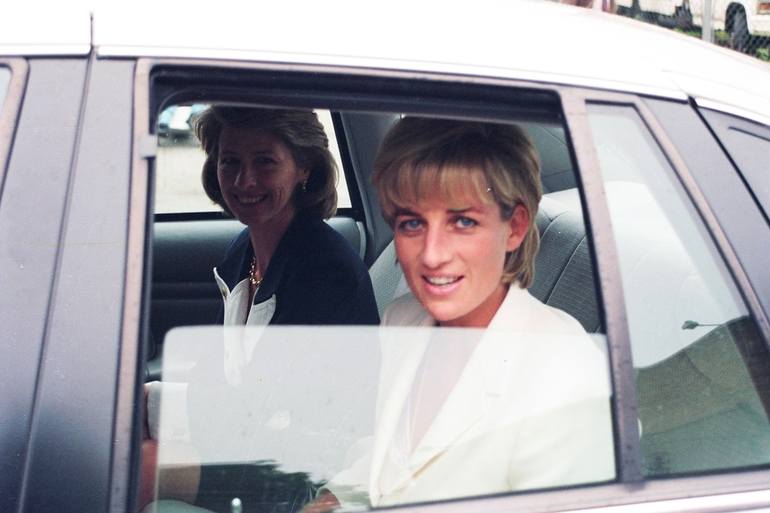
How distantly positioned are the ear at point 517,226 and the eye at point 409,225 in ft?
0.51

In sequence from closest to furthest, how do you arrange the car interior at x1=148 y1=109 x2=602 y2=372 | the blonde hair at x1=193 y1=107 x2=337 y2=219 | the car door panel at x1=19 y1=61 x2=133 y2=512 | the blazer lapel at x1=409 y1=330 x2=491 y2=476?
the car door panel at x1=19 y1=61 x2=133 y2=512 → the blazer lapel at x1=409 y1=330 x2=491 y2=476 → the car interior at x1=148 y1=109 x2=602 y2=372 → the blonde hair at x1=193 y1=107 x2=337 y2=219

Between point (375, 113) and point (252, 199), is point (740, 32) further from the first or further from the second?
point (375, 113)

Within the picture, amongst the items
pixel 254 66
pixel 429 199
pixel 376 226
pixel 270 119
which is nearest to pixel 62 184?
pixel 254 66

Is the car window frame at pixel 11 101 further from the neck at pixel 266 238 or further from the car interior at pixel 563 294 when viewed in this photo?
the neck at pixel 266 238

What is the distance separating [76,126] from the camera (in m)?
1.41

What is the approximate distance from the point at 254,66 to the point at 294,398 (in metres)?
0.55

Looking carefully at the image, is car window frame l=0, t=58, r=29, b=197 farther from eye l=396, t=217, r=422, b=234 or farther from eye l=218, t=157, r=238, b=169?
eye l=218, t=157, r=238, b=169

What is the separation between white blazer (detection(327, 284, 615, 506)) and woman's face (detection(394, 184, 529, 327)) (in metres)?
0.04

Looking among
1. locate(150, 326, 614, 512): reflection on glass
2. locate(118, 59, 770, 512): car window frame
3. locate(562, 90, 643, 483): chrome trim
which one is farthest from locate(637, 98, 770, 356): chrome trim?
locate(150, 326, 614, 512): reflection on glass

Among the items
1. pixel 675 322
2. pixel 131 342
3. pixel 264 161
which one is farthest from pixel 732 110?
pixel 264 161

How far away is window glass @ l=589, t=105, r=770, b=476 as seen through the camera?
1.58 metres

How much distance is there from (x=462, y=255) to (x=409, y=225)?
0.12 meters

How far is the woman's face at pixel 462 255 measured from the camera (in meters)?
1.82

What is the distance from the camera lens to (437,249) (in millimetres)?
1825
